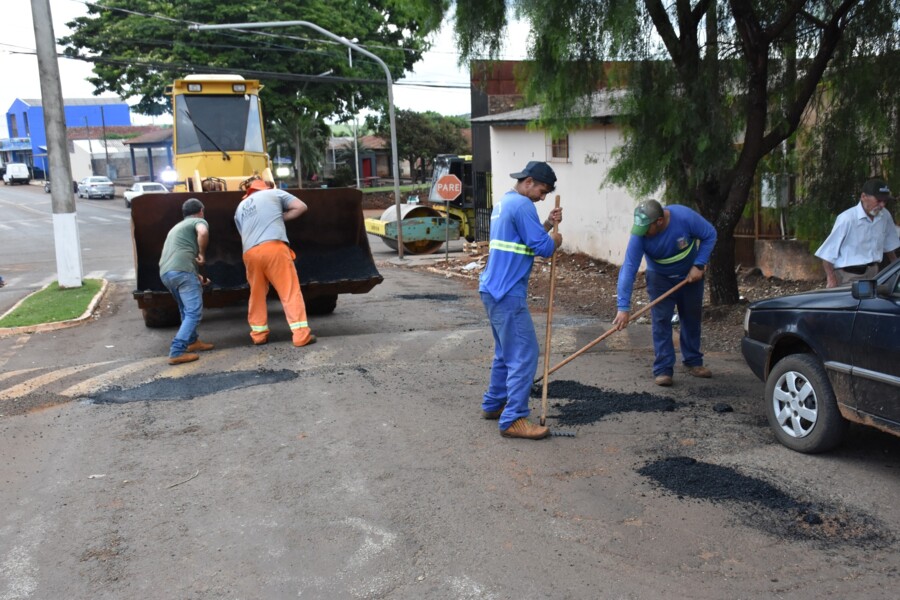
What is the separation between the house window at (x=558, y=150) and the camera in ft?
61.2

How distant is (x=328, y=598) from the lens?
389 centimetres

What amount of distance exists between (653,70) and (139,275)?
6396 millimetres

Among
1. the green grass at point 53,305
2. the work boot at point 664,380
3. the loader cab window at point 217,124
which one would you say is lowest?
the work boot at point 664,380

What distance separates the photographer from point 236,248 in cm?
1020

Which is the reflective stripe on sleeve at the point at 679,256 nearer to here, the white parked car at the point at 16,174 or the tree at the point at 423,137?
the tree at the point at 423,137

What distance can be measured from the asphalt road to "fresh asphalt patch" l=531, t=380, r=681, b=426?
3 cm

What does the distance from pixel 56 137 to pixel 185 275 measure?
22.9ft

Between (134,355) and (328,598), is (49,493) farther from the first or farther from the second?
(134,355)

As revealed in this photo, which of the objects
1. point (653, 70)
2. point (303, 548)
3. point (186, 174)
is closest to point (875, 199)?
point (653, 70)

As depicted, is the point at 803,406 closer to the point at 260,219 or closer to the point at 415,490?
the point at 415,490

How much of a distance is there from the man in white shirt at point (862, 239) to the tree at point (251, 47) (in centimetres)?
2640

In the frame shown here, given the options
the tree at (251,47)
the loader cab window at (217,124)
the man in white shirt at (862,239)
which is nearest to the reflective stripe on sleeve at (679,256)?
the man in white shirt at (862,239)

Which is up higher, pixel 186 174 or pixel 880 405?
pixel 186 174

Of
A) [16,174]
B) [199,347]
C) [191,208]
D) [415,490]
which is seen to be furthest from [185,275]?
[16,174]
